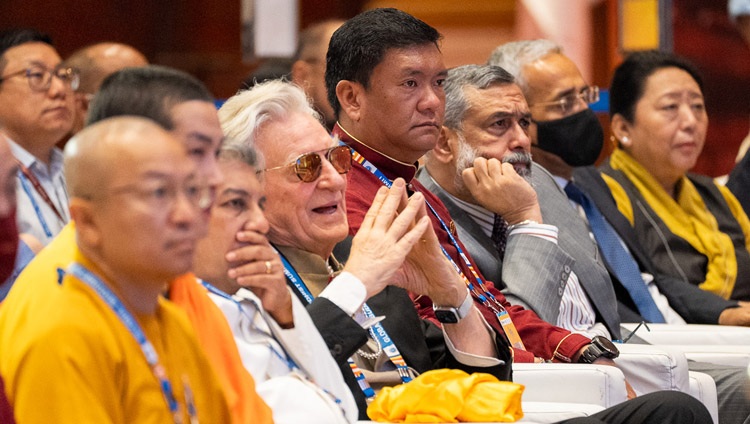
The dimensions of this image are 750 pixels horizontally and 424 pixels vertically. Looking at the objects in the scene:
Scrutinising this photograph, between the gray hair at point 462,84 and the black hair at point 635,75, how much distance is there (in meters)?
1.23

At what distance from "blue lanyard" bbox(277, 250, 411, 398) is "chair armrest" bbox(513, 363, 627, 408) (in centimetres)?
46

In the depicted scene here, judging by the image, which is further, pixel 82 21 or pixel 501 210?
pixel 82 21

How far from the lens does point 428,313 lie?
3.23m

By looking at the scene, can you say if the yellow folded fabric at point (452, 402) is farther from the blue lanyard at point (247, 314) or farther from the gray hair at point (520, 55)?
the gray hair at point (520, 55)

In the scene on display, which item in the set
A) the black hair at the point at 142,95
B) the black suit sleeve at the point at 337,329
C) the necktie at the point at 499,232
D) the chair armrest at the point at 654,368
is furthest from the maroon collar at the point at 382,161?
the black hair at the point at 142,95

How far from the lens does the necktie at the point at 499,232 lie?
4074 mm

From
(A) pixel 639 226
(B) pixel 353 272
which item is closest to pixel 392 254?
(B) pixel 353 272

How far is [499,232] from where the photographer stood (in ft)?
13.4

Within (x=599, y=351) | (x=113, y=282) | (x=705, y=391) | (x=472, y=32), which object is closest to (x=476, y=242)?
(x=599, y=351)

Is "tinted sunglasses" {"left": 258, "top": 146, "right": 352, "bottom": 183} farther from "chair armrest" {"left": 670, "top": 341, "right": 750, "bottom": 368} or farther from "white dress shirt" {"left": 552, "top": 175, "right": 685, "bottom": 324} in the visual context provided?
"white dress shirt" {"left": 552, "top": 175, "right": 685, "bottom": 324}

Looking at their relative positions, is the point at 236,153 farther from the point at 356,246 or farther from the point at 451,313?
the point at 451,313

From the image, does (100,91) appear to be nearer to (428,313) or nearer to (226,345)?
(226,345)

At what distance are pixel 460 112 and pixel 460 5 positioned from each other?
148 inches

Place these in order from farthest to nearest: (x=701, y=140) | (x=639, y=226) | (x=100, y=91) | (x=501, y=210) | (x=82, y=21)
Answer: (x=82, y=21)
(x=701, y=140)
(x=639, y=226)
(x=501, y=210)
(x=100, y=91)
